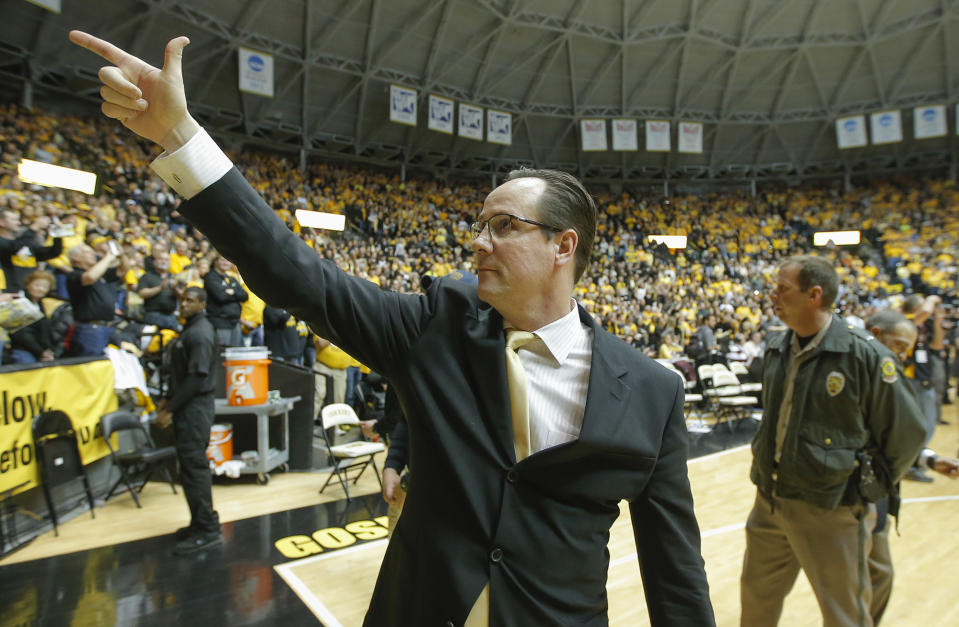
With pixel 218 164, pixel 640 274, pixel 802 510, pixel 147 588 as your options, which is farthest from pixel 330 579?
pixel 640 274

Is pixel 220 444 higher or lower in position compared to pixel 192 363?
lower

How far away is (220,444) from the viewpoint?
20.1 feet

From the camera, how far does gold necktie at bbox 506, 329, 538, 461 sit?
1198mm

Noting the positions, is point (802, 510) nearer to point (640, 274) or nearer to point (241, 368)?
point (241, 368)

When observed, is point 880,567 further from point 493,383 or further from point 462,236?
point 462,236

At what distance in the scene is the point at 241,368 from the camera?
241 inches

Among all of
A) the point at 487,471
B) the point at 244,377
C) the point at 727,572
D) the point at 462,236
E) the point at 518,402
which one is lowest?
the point at 727,572

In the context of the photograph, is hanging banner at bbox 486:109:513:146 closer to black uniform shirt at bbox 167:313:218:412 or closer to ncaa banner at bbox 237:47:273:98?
ncaa banner at bbox 237:47:273:98

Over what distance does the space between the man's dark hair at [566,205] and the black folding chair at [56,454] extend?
5287 millimetres

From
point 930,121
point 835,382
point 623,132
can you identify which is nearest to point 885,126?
point 930,121

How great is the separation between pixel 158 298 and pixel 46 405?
238cm

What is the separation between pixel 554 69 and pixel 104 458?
Result: 1884 cm

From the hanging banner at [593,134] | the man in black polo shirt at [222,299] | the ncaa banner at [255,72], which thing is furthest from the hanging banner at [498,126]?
the man in black polo shirt at [222,299]

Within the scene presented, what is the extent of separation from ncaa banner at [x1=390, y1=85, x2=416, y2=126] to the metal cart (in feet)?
42.4
